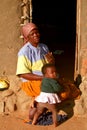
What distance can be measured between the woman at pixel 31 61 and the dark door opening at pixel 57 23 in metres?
3.25

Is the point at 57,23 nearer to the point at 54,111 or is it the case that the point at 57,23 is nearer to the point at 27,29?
the point at 27,29

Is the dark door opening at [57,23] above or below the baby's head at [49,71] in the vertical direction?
above

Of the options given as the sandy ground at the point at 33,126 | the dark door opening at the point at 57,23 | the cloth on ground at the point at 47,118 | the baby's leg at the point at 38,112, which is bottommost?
the sandy ground at the point at 33,126

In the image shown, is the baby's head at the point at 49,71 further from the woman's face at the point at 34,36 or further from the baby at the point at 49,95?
the woman's face at the point at 34,36

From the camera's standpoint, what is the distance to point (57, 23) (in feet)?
37.8

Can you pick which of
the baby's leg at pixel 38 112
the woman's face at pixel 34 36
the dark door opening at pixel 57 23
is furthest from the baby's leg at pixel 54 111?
the dark door opening at pixel 57 23

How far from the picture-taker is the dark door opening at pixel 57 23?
10.2 m

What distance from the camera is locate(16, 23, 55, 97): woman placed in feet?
19.5

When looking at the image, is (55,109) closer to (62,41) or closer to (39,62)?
(39,62)

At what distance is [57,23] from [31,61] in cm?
564

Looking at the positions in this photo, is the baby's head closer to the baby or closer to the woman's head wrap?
the baby

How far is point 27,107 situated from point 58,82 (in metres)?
0.72

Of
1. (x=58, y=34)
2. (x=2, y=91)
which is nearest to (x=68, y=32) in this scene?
(x=58, y=34)

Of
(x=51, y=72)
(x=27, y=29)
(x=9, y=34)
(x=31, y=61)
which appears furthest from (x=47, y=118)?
(x=9, y=34)
